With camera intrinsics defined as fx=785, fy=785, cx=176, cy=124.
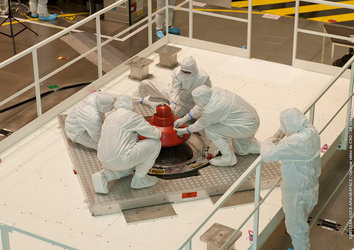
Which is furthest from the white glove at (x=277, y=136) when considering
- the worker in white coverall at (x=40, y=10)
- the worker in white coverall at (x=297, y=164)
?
the worker in white coverall at (x=40, y=10)

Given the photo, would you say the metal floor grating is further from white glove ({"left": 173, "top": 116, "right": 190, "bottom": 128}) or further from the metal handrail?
the metal handrail

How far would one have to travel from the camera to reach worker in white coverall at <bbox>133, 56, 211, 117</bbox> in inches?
379

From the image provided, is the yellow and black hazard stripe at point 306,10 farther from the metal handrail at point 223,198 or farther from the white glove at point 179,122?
the metal handrail at point 223,198

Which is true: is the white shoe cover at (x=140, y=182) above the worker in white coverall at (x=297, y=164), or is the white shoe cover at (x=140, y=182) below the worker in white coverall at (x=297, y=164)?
below

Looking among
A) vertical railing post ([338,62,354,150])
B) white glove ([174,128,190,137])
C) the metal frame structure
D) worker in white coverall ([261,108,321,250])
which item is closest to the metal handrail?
the metal frame structure

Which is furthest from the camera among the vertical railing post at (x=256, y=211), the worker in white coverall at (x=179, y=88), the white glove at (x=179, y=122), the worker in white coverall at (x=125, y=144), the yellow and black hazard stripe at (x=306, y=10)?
the yellow and black hazard stripe at (x=306, y=10)

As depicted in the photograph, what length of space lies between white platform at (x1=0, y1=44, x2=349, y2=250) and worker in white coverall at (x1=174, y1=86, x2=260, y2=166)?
70cm

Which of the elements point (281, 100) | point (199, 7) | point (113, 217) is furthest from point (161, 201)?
point (199, 7)

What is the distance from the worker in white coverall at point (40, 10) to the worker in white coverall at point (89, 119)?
5985 mm

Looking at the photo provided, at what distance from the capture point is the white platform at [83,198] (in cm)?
796

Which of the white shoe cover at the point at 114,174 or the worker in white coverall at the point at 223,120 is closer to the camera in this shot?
the white shoe cover at the point at 114,174

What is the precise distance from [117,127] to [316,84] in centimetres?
390

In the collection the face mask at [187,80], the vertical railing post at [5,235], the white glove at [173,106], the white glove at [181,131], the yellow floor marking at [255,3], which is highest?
the face mask at [187,80]

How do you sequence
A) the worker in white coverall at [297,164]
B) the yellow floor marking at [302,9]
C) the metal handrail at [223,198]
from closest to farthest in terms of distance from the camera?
1. the metal handrail at [223,198]
2. the worker in white coverall at [297,164]
3. the yellow floor marking at [302,9]
